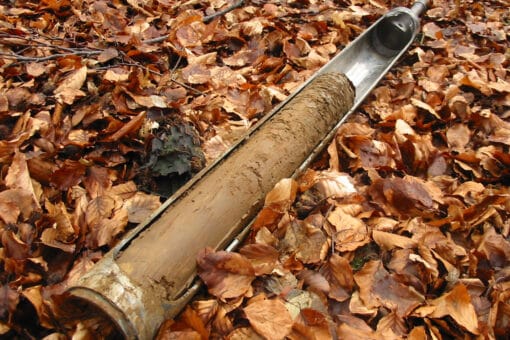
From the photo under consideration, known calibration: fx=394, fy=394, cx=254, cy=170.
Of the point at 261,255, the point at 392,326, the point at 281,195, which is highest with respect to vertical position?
the point at 281,195

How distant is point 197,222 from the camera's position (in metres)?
1.26

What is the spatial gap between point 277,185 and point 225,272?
386mm

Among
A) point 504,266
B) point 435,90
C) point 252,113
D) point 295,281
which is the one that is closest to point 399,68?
point 435,90

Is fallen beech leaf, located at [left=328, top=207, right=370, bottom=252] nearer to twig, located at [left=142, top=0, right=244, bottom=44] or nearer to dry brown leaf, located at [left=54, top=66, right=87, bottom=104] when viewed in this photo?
dry brown leaf, located at [left=54, top=66, right=87, bottom=104]

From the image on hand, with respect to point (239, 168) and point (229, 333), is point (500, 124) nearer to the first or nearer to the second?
point (239, 168)

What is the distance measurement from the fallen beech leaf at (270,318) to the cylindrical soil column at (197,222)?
9.0 inches

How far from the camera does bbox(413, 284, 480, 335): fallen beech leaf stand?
4.15 ft

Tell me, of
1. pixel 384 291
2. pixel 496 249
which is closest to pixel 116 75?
pixel 384 291

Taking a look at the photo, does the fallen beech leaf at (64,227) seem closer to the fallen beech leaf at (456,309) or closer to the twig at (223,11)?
the fallen beech leaf at (456,309)

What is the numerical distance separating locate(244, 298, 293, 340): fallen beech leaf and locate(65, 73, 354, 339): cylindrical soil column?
9.0 inches

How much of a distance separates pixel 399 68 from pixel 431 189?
1.23 metres

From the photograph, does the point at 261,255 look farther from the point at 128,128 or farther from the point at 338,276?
the point at 128,128

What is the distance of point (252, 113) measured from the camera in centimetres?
212

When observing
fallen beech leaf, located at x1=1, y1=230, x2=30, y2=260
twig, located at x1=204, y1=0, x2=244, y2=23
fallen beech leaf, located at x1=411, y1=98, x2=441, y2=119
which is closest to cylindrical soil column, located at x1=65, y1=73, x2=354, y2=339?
fallen beech leaf, located at x1=1, y1=230, x2=30, y2=260
